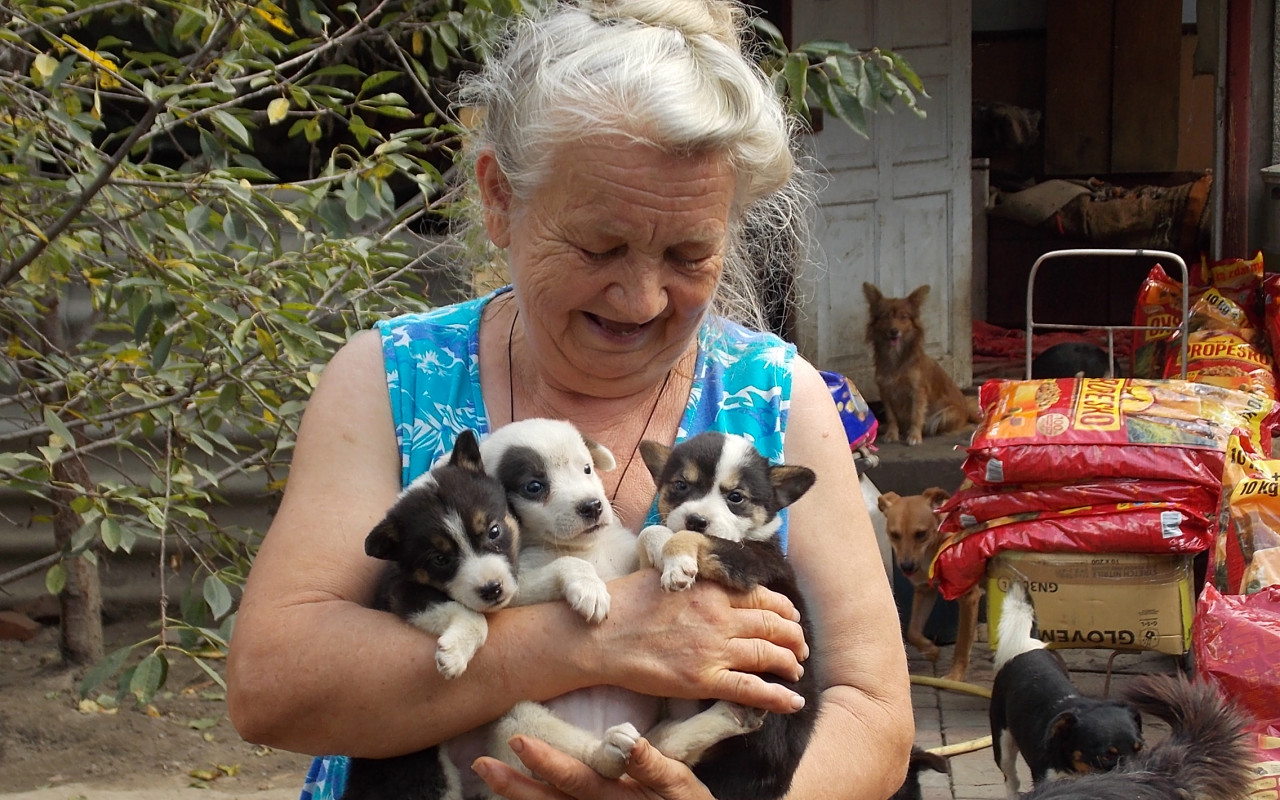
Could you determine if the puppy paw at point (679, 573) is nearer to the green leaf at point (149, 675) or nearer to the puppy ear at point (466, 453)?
the puppy ear at point (466, 453)

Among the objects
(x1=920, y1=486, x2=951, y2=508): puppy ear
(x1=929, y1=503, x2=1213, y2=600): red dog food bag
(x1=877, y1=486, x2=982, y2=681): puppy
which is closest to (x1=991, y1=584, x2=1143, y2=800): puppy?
(x1=929, y1=503, x2=1213, y2=600): red dog food bag

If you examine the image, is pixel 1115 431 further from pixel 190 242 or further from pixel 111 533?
pixel 111 533

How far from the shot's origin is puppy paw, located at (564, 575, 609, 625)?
186 cm

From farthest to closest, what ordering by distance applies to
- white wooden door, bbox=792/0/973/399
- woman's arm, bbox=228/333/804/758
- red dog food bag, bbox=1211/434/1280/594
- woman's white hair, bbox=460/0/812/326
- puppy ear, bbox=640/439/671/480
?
white wooden door, bbox=792/0/973/399 → red dog food bag, bbox=1211/434/1280/594 → puppy ear, bbox=640/439/671/480 → woman's white hair, bbox=460/0/812/326 → woman's arm, bbox=228/333/804/758

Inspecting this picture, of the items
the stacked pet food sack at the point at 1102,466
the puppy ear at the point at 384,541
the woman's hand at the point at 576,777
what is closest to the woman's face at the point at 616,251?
the puppy ear at the point at 384,541

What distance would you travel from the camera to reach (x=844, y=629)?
2.11 m

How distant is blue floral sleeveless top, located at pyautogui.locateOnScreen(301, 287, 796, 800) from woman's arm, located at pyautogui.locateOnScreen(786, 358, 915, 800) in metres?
0.05

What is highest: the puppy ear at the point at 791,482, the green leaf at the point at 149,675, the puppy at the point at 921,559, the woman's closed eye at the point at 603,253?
the woman's closed eye at the point at 603,253

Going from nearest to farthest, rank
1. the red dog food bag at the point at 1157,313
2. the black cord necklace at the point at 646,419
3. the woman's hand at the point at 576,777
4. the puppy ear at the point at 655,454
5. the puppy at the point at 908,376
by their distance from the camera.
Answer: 1. the woman's hand at the point at 576,777
2. the puppy ear at the point at 655,454
3. the black cord necklace at the point at 646,419
4. the red dog food bag at the point at 1157,313
5. the puppy at the point at 908,376

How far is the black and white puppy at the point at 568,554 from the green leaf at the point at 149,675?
154cm

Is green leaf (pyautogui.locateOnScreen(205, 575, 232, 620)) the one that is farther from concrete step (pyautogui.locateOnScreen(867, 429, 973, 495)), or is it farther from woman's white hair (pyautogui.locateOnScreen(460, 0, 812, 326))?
concrete step (pyautogui.locateOnScreen(867, 429, 973, 495))

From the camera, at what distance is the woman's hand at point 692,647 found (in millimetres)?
1841

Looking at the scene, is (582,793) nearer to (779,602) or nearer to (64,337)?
(779,602)

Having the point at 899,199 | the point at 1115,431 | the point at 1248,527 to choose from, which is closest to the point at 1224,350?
the point at 1115,431
